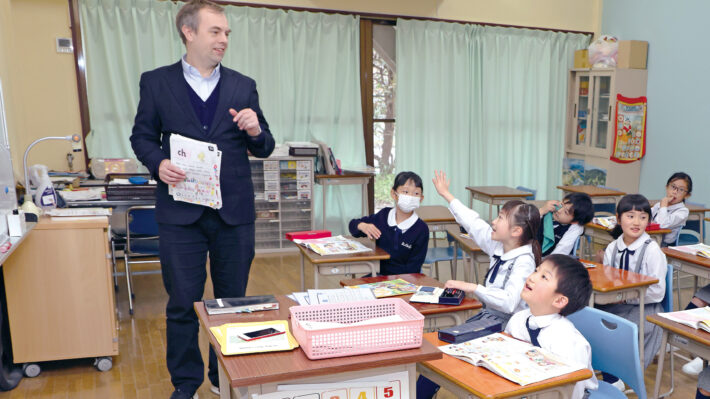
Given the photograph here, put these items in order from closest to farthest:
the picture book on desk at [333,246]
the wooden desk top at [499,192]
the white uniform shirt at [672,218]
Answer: the picture book on desk at [333,246] → the white uniform shirt at [672,218] → the wooden desk top at [499,192]

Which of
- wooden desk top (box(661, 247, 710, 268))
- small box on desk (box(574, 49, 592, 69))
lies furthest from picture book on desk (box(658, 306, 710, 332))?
small box on desk (box(574, 49, 592, 69))

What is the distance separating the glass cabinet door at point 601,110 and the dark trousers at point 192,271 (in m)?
5.51

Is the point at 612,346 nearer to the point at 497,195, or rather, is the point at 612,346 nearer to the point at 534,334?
the point at 534,334

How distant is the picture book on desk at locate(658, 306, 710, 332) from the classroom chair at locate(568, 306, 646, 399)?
0.27 metres

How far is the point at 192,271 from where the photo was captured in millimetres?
2354

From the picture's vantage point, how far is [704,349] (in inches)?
78.4

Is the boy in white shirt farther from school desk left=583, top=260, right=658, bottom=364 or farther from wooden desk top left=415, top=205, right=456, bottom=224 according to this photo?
wooden desk top left=415, top=205, right=456, bottom=224

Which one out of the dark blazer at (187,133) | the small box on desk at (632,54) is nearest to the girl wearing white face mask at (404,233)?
the dark blazer at (187,133)

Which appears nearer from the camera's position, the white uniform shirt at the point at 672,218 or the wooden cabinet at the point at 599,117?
the white uniform shirt at the point at 672,218

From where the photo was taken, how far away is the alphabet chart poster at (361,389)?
1.50m

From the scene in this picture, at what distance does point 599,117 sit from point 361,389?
617 centimetres

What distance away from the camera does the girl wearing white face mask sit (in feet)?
10.4

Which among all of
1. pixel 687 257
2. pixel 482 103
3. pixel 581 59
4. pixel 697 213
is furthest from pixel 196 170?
pixel 581 59

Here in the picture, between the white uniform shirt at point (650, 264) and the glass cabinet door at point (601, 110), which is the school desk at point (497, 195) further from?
the glass cabinet door at point (601, 110)
